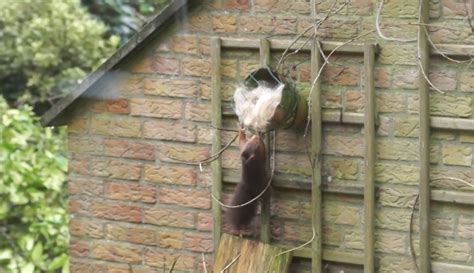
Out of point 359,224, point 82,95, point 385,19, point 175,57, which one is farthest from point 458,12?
point 82,95

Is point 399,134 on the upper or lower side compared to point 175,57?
lower

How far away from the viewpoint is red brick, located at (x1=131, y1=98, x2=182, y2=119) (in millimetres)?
4250

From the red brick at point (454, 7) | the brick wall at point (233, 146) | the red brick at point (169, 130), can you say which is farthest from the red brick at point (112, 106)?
the red brick at point (454, 7)

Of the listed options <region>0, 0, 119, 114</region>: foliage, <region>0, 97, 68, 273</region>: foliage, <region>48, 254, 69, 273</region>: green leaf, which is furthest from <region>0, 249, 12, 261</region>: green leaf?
<region>0, 0, 119, 114</region>: foliage

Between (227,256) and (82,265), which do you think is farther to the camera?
(82,265)

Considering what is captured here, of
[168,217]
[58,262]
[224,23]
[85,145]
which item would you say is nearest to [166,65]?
Answer: [224,23]

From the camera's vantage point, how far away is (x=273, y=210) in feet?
13.5

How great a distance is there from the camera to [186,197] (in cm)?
428

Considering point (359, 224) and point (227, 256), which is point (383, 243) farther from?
point (227, 256)

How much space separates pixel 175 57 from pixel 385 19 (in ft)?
3.03

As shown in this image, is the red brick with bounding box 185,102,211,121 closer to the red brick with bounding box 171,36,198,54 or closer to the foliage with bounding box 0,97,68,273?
the red brick with bounding box 171,36,198,54

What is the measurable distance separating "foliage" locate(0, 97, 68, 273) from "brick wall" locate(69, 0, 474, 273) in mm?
1982

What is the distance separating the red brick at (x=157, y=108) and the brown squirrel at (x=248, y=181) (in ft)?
1.37

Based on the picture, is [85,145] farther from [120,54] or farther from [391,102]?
[391,102]
